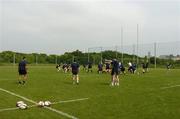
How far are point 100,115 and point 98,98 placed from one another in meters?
4.44

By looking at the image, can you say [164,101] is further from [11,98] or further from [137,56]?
[137,56]

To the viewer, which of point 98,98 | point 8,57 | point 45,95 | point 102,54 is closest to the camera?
point 98,98

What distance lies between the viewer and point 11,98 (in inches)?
705

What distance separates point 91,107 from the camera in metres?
14.6

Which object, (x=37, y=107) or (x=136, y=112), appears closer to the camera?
(x=136, y=112)

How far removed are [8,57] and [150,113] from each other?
84.0m

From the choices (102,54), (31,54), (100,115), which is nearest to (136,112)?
(100,115)

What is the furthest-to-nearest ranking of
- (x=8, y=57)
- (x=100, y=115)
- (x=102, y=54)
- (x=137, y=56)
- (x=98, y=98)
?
(x=8, y=57)
(x=102, y=54)
(x=137, y=56)
(x=98, y=98)
(x=100, y=115)

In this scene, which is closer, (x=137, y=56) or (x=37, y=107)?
(x=37, y=107)

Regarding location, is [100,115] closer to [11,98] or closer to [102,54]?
[11,98]

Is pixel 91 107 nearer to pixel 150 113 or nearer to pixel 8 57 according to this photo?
pixel 150 113

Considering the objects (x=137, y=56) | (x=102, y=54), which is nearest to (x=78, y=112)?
(x=137, y=56)

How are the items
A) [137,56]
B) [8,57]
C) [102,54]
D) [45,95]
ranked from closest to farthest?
[45,95]
[137,56]
[102,54]
[8,57]

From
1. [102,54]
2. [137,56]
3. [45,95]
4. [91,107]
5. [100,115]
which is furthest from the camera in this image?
[102,54]
